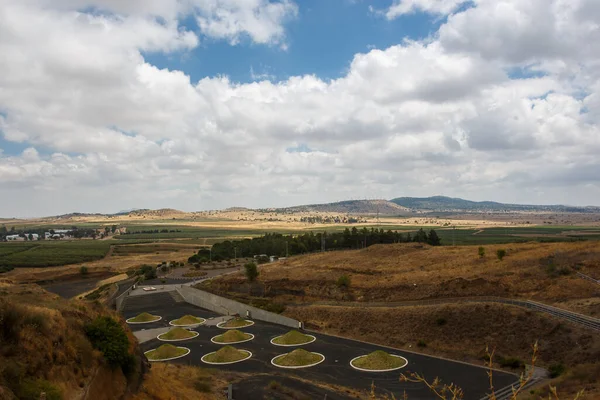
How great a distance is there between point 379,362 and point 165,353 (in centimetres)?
2264

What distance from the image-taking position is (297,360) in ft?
137

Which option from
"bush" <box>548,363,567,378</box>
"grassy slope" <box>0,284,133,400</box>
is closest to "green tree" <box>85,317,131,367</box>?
"grassy slope" <box>0,284,133,400</box>

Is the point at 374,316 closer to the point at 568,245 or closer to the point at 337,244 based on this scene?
the point at 568,245

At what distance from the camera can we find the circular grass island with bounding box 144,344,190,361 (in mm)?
44156

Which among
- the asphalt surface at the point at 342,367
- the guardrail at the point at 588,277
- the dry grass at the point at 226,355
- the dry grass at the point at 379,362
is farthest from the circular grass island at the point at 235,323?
the guardrail at the point at 588,277

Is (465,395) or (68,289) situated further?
(68,289)

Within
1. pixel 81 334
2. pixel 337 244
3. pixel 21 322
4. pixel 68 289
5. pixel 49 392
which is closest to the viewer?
pixel 49 392

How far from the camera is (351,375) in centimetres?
3847

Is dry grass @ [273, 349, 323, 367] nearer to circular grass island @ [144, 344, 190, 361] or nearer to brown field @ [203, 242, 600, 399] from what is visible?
brown field @ [203, 242, 600, 399]

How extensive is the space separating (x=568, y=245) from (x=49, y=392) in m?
76.7

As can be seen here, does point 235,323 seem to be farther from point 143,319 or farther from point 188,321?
point 143,319

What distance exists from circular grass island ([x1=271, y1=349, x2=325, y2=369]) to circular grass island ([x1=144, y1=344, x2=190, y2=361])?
1059cm

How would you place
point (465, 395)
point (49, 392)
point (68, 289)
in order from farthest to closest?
1. point (68, 289)
2. point (465, 395)
3. point (49, 392)

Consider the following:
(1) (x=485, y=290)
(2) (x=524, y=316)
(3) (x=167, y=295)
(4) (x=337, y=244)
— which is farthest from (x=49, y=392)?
(4) (x=337, y=244)
